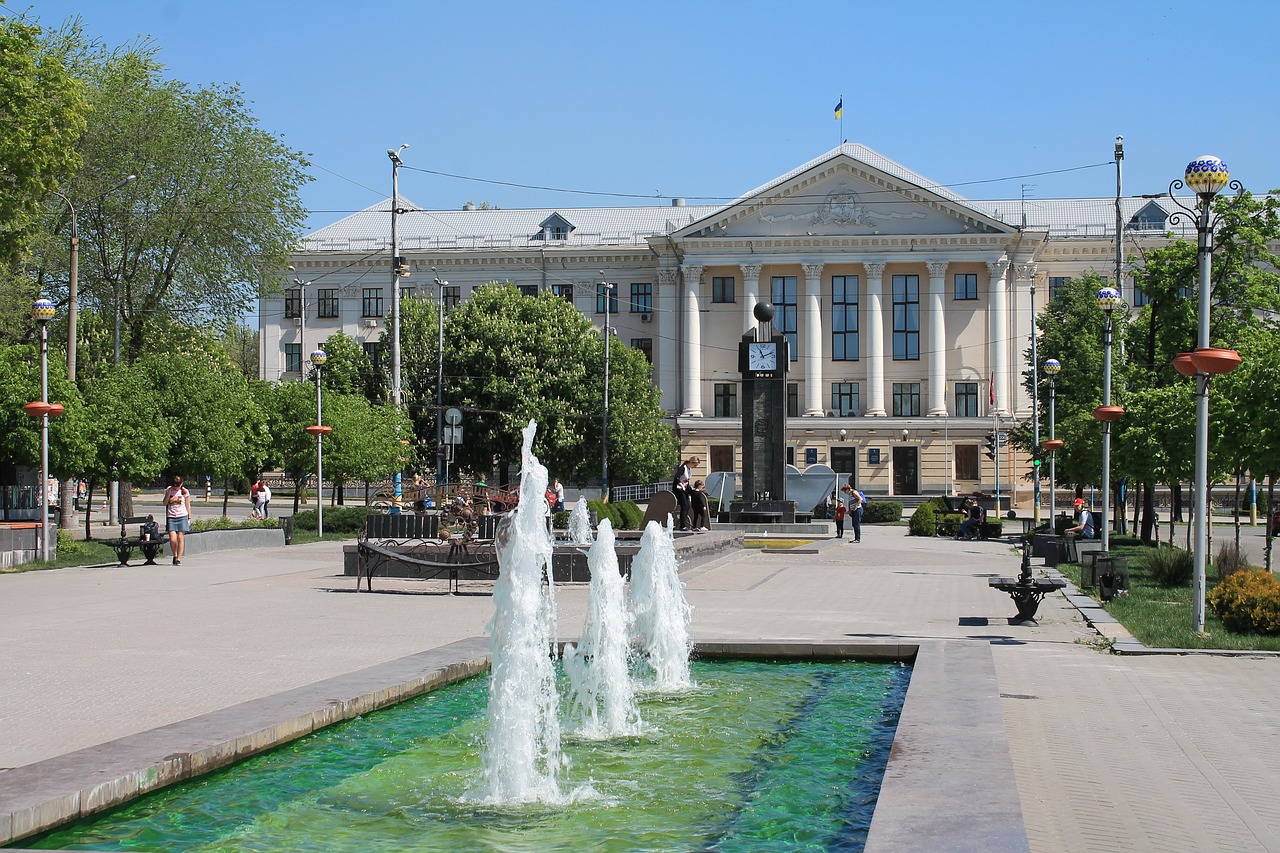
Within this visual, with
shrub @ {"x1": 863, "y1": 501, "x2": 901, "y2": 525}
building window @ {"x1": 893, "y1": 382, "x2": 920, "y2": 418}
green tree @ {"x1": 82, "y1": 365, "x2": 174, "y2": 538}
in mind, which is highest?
building window @ {"x1": 893, "y1": 382, "x2": 920, "y2": 418}

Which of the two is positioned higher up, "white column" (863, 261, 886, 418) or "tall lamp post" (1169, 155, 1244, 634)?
"white column" (863, 261, 886, 418)

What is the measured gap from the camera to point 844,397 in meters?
76.9

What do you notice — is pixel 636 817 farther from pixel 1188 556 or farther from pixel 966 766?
pixel 1188 556

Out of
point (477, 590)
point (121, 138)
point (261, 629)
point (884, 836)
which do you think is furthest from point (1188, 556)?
point (121, 138)

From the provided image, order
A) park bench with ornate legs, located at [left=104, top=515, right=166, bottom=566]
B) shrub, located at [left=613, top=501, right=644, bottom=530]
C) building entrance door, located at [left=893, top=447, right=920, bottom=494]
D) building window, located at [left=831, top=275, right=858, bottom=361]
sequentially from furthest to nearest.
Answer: building window, located at [left=831, top=275, right=858, bottom=361], building entrance door, located at [left=893, top=447, right=920, bottom=494], shrub, located at [left=613, top=501, right=644, bottom=530], park bench with ornate legs, located at [left=104, top=515, right=166, bottom=566]

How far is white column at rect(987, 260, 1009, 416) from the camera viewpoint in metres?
74.2

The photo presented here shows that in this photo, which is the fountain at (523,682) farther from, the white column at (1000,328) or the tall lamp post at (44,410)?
the white column at (1000,328)

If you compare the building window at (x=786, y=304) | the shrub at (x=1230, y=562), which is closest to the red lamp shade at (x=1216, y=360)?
the shrub at (x=1230, y=562)

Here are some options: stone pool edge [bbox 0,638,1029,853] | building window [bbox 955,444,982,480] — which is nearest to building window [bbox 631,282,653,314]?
building window [bbox 955,444,982,480]

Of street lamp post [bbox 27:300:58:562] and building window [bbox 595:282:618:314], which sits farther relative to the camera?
building window [bbox 595:282:618:314]

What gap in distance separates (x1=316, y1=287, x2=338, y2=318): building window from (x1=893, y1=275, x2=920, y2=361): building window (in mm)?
34273

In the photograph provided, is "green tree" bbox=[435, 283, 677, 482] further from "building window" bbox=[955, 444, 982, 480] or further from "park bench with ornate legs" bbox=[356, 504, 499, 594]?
"park bench with ornate legs" bbox=[356, 504, 499, 594]

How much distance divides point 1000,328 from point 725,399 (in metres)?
16.5

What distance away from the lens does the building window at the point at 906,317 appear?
7656cm
